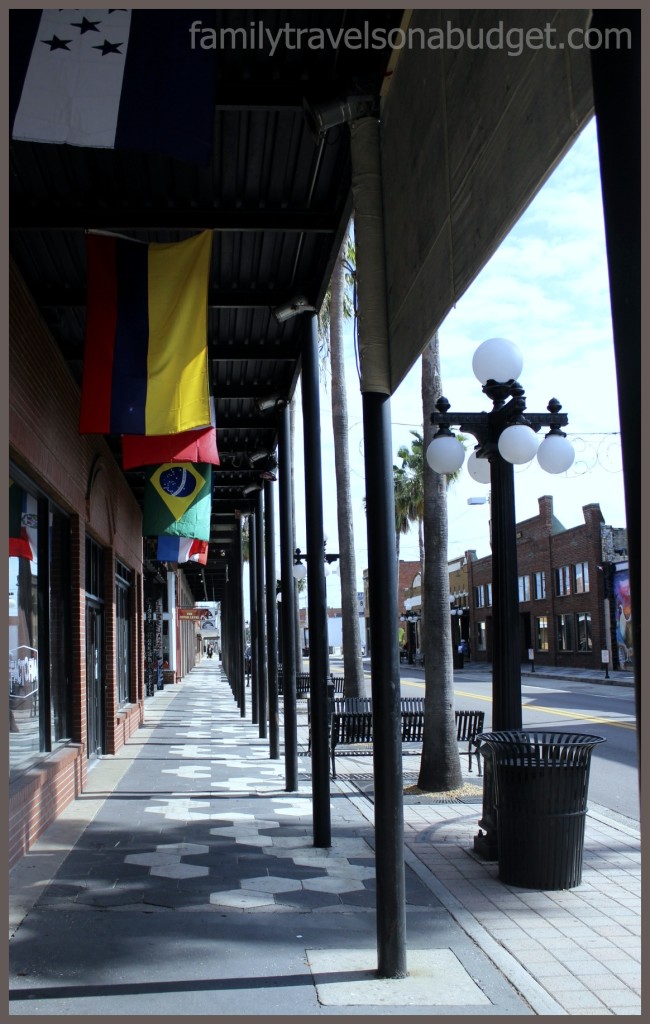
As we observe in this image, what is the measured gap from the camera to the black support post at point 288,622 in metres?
11.5

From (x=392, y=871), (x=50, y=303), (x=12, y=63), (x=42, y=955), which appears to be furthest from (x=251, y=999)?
(x=50, y=303)

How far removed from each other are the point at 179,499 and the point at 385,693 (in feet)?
23.7

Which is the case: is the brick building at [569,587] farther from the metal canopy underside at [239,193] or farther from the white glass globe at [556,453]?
the white glass globe at [556,453]

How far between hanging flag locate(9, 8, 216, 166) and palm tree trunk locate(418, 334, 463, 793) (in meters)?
6.37

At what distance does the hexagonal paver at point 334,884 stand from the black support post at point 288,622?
13.3ft

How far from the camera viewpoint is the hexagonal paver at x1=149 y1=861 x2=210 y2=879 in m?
7.47

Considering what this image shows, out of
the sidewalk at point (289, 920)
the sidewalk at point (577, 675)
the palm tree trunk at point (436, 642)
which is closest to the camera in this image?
the sidewalk at point (289, 920)

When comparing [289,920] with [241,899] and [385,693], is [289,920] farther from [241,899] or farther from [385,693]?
[385,693]

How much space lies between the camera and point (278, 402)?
1268 centimetres

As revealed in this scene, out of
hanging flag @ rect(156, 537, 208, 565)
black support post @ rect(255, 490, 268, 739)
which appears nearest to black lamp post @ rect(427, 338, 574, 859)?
hanging flag @ rect(156, 537, 208, 565)

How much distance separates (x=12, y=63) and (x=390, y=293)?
8.28 ft

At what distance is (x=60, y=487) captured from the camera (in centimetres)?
1002

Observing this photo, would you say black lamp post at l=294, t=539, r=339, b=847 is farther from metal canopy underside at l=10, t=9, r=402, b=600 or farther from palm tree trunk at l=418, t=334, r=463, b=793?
metal canopy underside at l=10, t=9, r=402, b=600

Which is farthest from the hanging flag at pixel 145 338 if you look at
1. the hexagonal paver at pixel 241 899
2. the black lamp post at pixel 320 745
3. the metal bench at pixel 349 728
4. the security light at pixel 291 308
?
the metal bench at pixel 349 728
